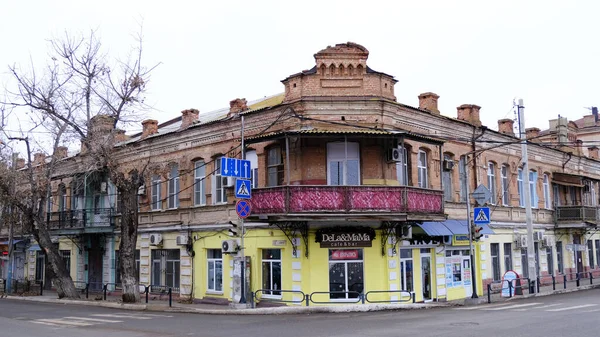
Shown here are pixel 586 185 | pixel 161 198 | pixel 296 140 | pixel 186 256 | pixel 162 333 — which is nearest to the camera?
pixel 162 333

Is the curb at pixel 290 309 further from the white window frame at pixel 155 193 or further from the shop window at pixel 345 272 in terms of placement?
the white window frame at pixel 155 193

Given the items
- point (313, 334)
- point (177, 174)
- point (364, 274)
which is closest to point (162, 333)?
point (313, 334)

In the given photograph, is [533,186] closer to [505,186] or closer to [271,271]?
[505,186]

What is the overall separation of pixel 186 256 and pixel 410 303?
10.7 m

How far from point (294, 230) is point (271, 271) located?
227 centimetres

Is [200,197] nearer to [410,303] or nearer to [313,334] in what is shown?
[410,303]

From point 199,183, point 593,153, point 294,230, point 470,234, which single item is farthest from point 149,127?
point 593,153

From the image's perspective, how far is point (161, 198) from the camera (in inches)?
1153

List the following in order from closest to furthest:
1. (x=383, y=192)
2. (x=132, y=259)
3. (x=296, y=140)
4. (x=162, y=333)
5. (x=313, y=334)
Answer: (x=313, y=334)
(x=162, y=333)
(x=383, y=192)
(x=296, y=140)
(x=132, y=259)

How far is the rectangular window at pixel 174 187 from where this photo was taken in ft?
93.1

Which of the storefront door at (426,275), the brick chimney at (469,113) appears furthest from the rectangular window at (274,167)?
the brick chimney at (469,113)

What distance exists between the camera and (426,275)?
2431cm

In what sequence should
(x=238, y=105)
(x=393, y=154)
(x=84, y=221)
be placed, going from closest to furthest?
(x=393, y=154)
(x=238, y=105)
(x=84, y=221)

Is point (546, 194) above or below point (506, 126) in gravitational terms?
below
